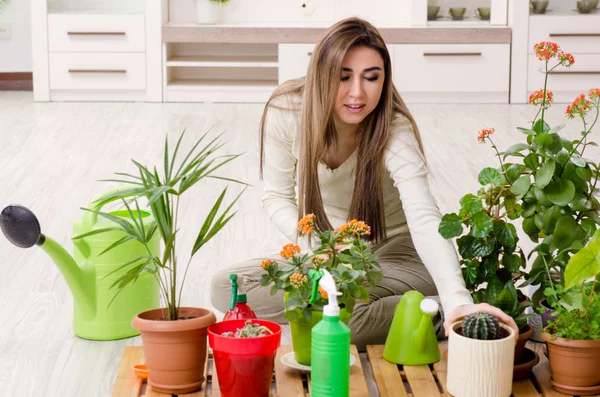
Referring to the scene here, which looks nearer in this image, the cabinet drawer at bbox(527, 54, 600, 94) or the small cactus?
the small cactus

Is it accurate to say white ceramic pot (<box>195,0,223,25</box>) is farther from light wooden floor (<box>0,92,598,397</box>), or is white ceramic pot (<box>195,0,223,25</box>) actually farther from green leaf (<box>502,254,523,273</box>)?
green leaf (<box>502,254,523,273</box>)

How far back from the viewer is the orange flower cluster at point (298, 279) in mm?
1793

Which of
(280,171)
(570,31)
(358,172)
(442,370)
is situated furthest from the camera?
(570,31)

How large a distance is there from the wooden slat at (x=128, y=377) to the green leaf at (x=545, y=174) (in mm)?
868

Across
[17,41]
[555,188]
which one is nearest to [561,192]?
[555,188]

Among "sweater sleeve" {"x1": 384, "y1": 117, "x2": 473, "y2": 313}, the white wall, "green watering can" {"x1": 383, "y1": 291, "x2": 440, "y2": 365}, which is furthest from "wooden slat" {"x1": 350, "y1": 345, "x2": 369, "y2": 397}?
the white wall

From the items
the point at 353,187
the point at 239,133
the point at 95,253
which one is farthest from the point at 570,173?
the point at 239,133

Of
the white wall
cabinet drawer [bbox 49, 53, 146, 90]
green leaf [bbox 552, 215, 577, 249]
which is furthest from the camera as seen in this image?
the white wall

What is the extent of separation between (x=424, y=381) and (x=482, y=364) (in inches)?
6.8

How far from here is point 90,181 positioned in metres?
4.17

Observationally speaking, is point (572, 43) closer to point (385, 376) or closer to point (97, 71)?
point (97, 71)

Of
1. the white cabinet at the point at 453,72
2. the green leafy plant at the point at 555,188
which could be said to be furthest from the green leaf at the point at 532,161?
the white cabinet at the point at 453,72

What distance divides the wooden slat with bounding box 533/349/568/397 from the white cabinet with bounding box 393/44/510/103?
462 cm

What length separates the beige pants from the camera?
220cm
